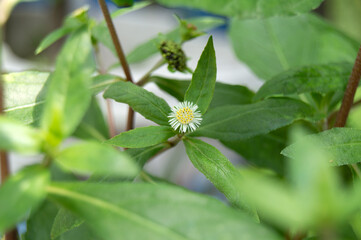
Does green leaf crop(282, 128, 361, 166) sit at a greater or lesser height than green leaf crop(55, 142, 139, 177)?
greater

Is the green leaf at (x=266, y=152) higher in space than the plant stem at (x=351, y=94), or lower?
lower

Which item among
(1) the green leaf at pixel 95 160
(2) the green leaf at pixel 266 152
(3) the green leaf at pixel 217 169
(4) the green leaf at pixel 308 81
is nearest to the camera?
(1) the green leaf at pixel 95 160

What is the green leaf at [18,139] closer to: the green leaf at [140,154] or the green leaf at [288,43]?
the green leaf at [140,154]

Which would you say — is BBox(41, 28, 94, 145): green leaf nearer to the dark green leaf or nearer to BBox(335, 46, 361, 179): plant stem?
the dark green leaf

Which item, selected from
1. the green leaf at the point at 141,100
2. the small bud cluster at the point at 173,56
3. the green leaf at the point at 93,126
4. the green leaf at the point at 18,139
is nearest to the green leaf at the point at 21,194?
the green leaf at the point at 18,139

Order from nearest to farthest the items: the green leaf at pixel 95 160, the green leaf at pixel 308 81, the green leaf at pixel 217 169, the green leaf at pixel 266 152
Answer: the green leaf at pixel 95 160
the green leaf at pixel 217 169
the green leaf at pixel 308 81
the green leaf at pixel 266 152

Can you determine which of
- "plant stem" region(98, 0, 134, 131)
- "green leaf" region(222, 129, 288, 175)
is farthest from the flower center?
"green leaf" region(222, 129, 288, 175)
